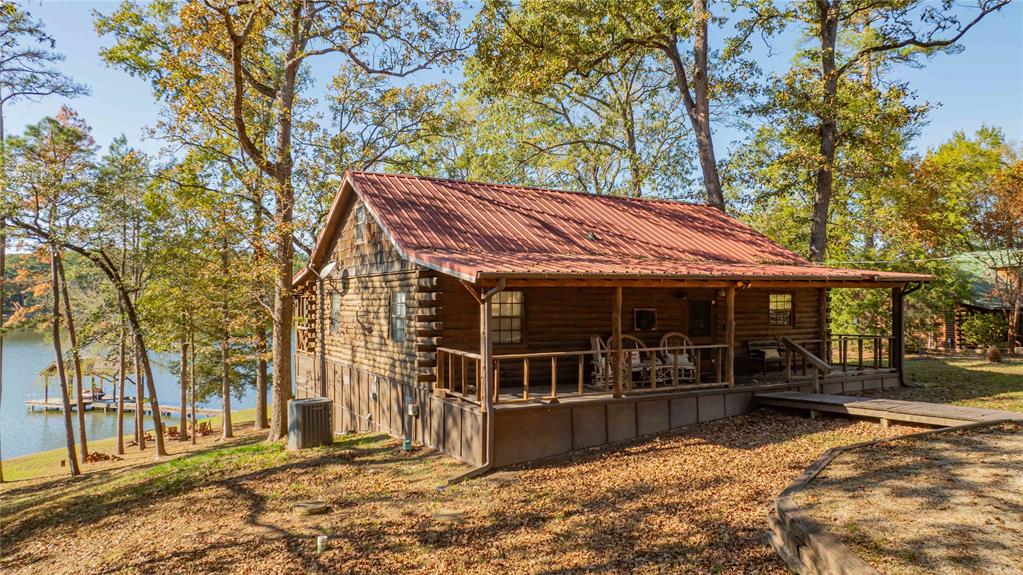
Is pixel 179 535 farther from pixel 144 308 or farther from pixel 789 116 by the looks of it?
pixel 789 116

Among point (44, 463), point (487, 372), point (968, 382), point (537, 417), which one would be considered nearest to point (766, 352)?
point (968, 382)

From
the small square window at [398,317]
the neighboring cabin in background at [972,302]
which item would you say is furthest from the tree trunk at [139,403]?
the neighboring cabin in background at [972,302]

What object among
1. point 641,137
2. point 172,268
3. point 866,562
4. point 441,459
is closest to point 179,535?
point 441,459

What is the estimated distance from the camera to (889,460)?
751 centimetres

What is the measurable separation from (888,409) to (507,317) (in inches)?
281

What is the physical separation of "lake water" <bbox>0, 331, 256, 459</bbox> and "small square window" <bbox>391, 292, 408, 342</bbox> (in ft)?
68.1

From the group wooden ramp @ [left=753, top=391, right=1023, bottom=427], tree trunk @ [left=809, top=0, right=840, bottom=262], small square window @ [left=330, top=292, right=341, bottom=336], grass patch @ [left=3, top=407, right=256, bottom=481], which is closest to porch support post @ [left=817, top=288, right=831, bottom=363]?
wooden ramp @ [left=753, top=391, right=1023, bottom=427]

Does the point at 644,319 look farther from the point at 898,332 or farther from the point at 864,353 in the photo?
the point at 864,353

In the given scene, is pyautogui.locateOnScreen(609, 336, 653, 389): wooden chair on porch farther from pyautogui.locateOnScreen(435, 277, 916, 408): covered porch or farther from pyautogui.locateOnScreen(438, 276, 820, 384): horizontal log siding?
pyautogui.locateOnScreen(438, 276, 820, 384): horizontal log siding

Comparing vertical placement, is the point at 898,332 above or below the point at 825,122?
below

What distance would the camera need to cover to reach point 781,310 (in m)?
15.6

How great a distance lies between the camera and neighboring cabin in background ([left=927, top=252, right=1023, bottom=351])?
25.2m

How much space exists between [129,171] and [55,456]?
16186 mm

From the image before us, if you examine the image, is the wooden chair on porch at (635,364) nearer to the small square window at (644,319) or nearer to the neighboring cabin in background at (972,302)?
the small square window at (644,319)
